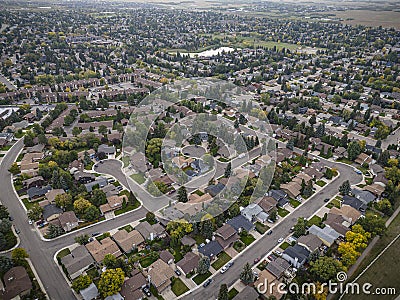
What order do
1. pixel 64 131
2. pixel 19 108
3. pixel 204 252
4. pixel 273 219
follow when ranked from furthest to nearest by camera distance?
pixel 19 108 → pixel 64 131 → pixel 273 219 → pixel 204 252

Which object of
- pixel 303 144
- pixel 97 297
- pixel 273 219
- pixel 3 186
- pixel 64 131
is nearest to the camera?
pixel 97 297

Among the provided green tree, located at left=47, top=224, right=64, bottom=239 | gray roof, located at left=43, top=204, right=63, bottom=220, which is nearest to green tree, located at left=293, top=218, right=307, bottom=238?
green tree, located at left=47, top=224, right=64, bottom=239

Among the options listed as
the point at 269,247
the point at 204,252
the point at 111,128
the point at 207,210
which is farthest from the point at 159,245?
the point at 111,128

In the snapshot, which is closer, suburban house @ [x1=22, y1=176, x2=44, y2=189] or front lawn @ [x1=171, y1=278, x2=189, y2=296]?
front lawn @ [x1=171, y1=278, x2=189, y2=296]

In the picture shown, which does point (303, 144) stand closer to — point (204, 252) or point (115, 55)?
point (204, 252)

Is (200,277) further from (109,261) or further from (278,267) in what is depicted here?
(109,261)

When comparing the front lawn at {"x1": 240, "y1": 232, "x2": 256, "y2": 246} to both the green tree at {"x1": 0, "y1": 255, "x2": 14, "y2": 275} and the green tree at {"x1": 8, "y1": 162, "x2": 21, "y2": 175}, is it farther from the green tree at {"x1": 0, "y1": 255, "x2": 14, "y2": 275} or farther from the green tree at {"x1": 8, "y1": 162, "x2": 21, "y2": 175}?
the green tree at {"x1": 8, "y1": 162, "x2": 21, "y2": 175}

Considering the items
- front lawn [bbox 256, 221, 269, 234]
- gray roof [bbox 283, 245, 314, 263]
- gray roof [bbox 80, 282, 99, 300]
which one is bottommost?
front lawn [bbox 256, 221, 269, 234]

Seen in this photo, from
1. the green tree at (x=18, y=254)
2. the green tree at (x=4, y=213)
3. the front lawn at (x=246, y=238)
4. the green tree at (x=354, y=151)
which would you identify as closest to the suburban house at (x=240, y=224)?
the front lawn at (x=246, y=238)
